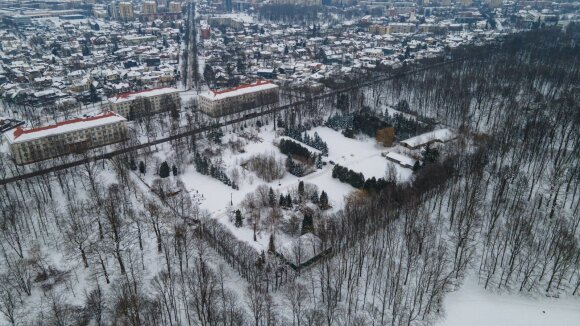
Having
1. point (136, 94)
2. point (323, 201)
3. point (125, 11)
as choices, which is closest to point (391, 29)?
point (136, 94)

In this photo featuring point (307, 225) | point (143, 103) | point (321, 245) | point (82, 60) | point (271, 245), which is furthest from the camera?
point (82, 60)

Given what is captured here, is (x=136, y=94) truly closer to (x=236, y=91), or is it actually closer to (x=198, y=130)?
(x=236, y=91)

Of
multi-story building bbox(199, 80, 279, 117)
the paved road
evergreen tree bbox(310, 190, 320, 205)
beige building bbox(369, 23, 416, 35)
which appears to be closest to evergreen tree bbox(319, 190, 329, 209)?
evergreen tree bbox(310, 190, 320, 205)

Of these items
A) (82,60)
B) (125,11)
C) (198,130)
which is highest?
(125,11)

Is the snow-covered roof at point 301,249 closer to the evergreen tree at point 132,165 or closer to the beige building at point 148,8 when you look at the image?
the evergreen tree at point 132,165

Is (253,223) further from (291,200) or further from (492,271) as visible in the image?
(492,271)

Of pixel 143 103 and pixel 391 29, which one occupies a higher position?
pixel 391 29
